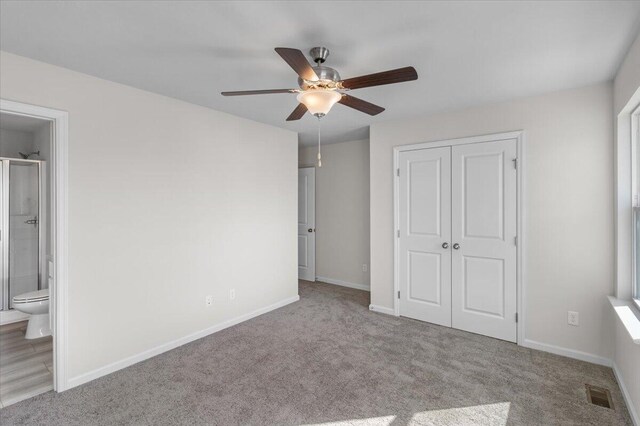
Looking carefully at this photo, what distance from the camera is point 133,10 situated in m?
1.65

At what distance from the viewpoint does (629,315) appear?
2.16 metres

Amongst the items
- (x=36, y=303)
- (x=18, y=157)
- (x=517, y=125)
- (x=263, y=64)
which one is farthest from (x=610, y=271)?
(x=18, y=157)

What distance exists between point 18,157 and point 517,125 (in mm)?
5917

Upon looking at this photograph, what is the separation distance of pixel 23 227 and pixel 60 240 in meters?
2.59

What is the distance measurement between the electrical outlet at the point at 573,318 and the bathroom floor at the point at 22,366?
4.22 metres

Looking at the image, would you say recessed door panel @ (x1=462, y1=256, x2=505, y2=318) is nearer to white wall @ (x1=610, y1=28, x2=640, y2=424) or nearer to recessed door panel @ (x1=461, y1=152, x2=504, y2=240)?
recessed door panel @ (x1=461, y1=152, x2=504, y2=240)

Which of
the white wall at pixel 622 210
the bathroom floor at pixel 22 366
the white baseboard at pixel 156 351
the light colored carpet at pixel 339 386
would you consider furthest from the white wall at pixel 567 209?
the bathroom floor at pixel 22 366

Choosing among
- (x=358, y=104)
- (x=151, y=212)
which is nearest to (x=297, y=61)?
(x=358, y=104)

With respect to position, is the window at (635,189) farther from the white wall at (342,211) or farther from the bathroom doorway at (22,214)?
the bathroom doorway at (22,214)

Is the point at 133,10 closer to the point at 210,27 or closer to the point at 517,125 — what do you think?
the point at 210,27

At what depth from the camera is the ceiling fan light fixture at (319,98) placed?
198cm

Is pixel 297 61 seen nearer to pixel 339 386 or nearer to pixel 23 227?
pixel 339 386

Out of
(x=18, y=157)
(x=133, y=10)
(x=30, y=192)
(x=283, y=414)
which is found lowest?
(x=283, y=414)

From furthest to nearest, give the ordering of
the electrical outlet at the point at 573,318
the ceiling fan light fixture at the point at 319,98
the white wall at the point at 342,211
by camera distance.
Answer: the white wall at the point at 342,211, the electrical outlet at the point at 573,318, the ceiling fan light fixture at the point at 319,98
